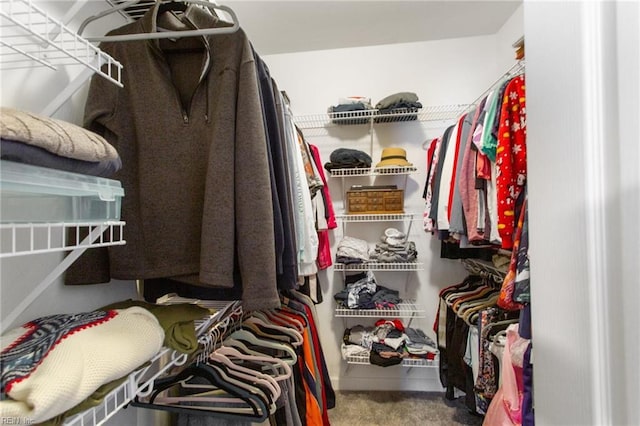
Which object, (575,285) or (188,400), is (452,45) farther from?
(188,400)

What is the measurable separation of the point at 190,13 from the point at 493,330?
1819 mm

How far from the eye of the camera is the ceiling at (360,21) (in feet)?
5.83

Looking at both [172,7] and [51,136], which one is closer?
[51,136]

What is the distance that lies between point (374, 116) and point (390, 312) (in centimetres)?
136

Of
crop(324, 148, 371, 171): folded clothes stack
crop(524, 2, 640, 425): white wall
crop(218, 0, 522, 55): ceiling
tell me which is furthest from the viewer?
crop(324, 148, 371, 171): folded clothes stack

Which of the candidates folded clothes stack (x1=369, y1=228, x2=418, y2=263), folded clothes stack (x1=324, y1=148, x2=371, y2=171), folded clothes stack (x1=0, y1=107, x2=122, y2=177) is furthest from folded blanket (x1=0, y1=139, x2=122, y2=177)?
folded clothes stack (x1=369, y1=228, x2=418, y2=263)

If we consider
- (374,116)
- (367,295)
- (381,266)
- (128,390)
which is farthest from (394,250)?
(128,390)

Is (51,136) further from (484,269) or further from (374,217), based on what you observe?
(484,269)

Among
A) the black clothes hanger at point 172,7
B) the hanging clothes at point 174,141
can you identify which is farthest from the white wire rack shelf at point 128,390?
the black clothes hanger at point 172,7

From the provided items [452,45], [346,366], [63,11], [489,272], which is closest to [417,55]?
[452,45]

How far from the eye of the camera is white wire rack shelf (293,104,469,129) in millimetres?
2020

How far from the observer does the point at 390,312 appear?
6.62 ft

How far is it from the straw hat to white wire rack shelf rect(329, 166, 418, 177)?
3 centimetres

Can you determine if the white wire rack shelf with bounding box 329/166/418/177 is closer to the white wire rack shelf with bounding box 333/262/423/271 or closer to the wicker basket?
the wicker basket
